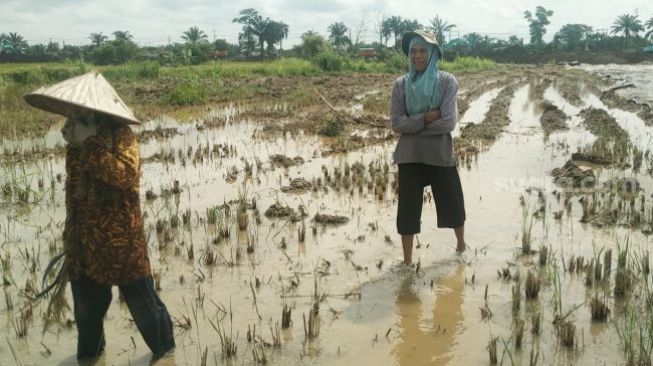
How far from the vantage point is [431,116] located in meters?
3.88

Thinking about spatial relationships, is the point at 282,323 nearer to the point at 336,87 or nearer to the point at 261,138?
the point at 261,138

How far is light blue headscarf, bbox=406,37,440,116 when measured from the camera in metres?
3.88

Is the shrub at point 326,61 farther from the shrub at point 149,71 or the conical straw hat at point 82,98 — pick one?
the conical straw hat at point 82,98

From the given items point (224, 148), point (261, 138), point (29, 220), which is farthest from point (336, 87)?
point (29, 220)

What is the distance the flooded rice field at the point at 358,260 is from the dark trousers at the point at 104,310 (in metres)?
0.13

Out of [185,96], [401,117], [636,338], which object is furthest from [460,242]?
[185,96]

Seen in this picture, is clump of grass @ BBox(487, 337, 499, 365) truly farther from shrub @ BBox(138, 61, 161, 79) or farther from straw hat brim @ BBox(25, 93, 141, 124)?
shrub @ BBox(138, 61, 161, 79)

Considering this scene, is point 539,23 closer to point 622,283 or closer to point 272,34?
point 272,34

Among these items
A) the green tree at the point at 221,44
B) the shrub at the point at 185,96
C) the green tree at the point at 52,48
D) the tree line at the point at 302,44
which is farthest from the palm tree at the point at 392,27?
the shrub at the point at 185,96

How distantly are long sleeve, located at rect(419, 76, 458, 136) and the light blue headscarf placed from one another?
58 millimetres

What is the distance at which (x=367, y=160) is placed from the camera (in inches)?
331

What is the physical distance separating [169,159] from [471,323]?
5923 millimetres

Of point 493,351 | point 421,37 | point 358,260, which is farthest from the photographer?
point 358,260

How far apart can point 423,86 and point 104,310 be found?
8.00 feet
